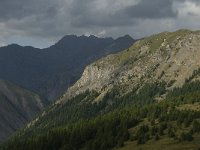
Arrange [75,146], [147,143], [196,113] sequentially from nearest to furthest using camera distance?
[147,143], [196,113], [75,146]

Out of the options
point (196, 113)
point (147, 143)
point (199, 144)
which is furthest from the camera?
point (196, 113)

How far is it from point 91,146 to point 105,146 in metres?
8.64

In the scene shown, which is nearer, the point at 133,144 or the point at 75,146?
the point at 133,144

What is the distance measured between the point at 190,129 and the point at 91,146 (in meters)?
36.6

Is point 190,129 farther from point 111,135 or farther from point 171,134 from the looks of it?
point 111,135

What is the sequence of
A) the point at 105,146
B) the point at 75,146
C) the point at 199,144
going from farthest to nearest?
the point at 75,146, the point at 105,146, the point at 199,144

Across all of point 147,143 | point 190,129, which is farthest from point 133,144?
point 190,129

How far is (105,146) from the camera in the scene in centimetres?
16788

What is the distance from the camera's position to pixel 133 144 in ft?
529

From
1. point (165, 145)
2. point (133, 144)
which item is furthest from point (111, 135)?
point (165, 145)

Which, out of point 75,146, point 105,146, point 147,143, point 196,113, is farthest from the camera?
point 75,146

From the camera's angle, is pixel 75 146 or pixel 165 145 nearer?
pixel 165 145

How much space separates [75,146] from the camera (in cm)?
19675

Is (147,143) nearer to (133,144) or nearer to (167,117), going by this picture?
(133,144)
